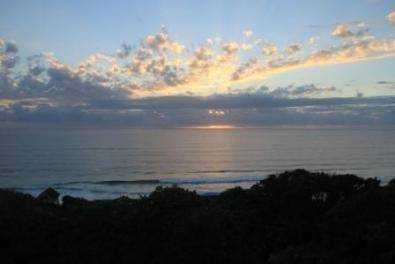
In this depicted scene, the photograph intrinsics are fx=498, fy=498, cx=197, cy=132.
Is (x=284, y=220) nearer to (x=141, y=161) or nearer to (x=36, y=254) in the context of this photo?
(x=36, y=254)

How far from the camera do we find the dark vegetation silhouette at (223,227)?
11.2 metres

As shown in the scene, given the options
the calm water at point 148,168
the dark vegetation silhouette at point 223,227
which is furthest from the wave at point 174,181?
the dark vegetation silhouette at point 223,227

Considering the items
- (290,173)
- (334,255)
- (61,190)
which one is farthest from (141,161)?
(334,255)

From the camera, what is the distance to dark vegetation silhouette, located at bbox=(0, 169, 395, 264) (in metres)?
11.2

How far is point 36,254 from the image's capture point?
38.2ft

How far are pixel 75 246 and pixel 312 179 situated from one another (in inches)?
307

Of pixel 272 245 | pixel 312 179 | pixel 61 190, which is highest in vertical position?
pixel 312 179

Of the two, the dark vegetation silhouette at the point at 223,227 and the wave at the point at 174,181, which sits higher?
the dark vegetation silhouette at the point at 223,227

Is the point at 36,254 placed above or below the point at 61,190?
above

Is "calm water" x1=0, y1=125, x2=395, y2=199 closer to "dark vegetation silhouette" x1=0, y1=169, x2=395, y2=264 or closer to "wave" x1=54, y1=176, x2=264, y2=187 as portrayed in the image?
"wave" x1=54, y1=176, x2=264, y2=187

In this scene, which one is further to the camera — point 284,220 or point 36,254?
point 284,220

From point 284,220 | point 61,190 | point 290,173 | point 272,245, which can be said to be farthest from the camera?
→ point 61,190

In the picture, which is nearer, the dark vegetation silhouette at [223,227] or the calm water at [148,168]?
the dark vegetation silhouette at [223,227]

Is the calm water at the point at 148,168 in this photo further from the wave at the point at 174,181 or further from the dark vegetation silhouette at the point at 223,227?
the dark vegetation silhouette at the point at 223,227
